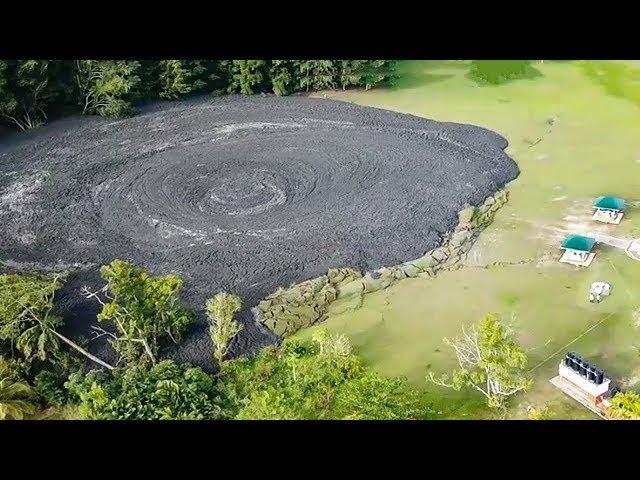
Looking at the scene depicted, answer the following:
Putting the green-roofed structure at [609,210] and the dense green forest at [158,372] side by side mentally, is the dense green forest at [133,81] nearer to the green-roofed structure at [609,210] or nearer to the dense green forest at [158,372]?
the dense green forest at [158,372]

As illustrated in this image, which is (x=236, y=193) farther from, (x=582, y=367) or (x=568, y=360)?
(x=582, y=367)

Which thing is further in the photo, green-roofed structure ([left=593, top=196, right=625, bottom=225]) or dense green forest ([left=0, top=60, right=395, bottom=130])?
dense green forest ([left=0, top=60, right=395, bottom=130])

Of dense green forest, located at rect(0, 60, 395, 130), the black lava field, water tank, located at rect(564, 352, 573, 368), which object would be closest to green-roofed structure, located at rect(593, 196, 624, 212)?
the black lava field

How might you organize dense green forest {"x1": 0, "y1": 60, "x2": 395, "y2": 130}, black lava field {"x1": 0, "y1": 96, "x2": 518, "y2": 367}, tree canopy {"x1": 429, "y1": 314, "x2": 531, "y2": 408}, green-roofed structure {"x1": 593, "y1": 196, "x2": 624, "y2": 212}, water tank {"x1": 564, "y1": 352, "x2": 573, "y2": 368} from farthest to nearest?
dense green forest {"x1": 0, "y1": 60, "x2": 395, "y2": 130} < green-roofed structure {"x1": 593, "y1": 196, "x2": 624, "y2": 212} < black lava field {"x1": 0, "y1": 96, "x2": 518, "y2": 367} < water tank {"x1": 564, "y1": 352, "x2": 573, "y2": 368} < tree canopy {"x1": 429, "y1": 314, "x2": 531, "y2": 408}

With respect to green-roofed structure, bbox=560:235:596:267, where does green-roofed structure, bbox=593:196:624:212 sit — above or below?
above

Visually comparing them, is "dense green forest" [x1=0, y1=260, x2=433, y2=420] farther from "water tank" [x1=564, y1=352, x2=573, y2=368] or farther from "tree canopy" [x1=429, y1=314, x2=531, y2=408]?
"water tank" [x1=564, y1=352, x2=573, y2=368]

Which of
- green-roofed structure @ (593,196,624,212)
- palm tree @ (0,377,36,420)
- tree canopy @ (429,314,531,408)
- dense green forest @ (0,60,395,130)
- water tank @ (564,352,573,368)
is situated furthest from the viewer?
dense green forest @ (0,60,395,130)

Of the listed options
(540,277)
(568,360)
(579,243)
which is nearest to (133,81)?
(540,277)
